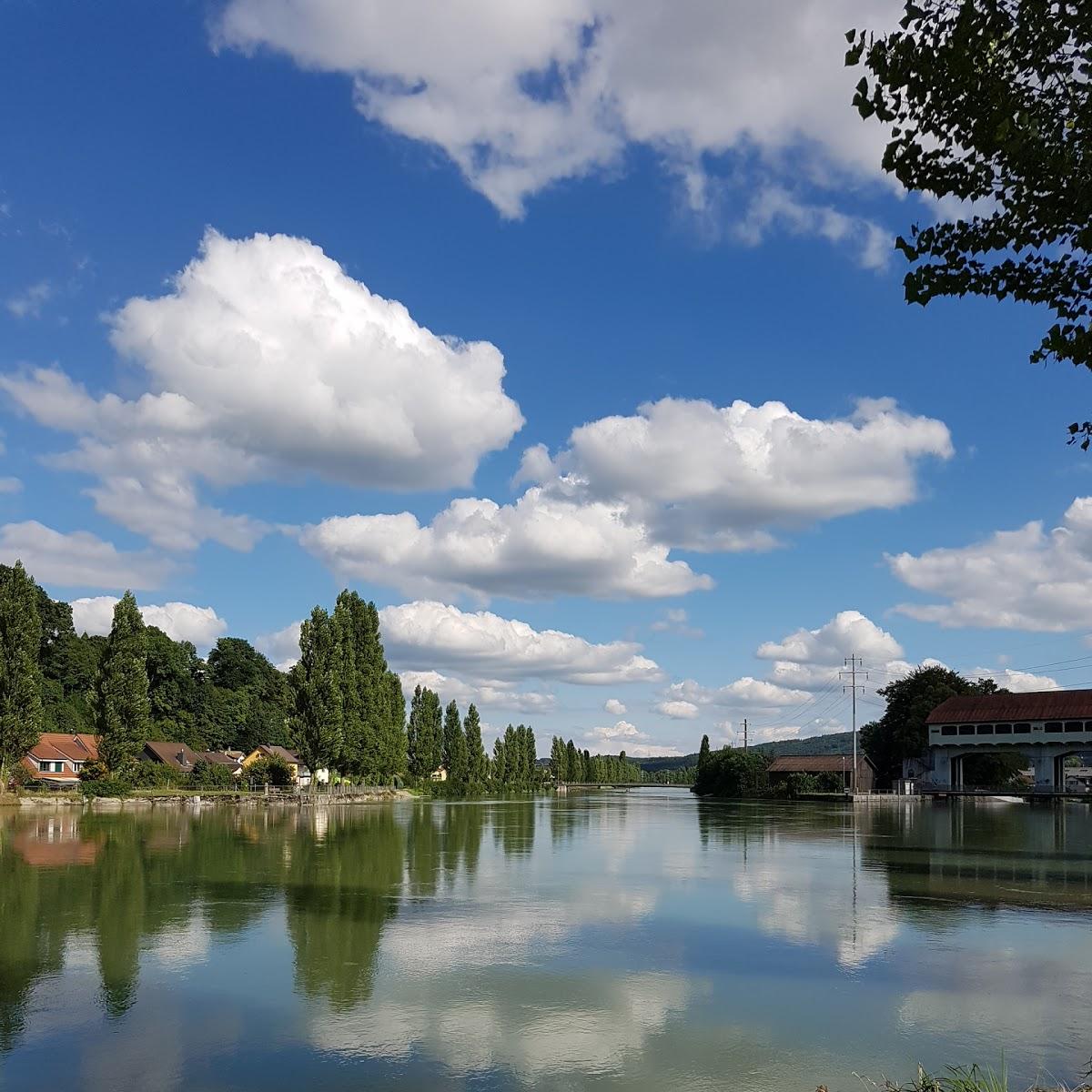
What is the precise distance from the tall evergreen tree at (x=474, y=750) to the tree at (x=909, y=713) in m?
45.7

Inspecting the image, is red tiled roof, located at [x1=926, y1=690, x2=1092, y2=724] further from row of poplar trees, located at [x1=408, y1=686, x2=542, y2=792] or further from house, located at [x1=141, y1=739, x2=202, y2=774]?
house, located at [x1=141, y1=739, x2=202, y2=774]

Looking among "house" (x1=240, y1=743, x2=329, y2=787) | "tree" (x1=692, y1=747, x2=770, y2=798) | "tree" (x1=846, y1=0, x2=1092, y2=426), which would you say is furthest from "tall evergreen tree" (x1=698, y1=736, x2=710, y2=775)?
"tree" (x1=846, y1=0, x2=1092, y2=426)

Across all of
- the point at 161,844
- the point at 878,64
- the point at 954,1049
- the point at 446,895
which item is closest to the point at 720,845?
the point at 446,895

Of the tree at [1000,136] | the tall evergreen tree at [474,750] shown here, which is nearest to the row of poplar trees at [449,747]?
the tall evergreen tree at [474,750]

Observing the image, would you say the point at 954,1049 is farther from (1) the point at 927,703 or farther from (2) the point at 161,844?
(1) the point at 927,703

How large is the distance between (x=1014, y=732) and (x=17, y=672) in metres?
81.4

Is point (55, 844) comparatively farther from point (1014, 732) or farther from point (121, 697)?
point (1014, 732)

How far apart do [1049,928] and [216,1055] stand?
50.2ft

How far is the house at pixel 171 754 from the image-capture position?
91.4 m

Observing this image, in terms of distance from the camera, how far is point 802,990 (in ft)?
43.2

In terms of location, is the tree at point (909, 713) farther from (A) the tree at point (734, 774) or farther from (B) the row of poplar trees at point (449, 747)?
(B) the row of poplar trees at point (449, 747)

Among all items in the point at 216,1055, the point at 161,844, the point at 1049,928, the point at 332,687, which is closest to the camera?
the point at 216,1055

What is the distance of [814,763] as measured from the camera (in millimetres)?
105625

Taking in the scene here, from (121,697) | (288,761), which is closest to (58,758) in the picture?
(288,761)
